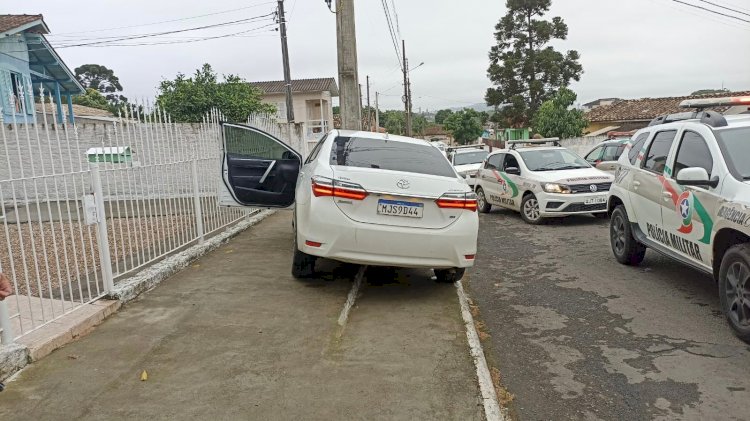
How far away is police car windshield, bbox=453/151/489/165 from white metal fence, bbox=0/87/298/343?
956 centimetres

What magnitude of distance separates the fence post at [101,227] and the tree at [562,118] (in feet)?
113

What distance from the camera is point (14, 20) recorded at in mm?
18797

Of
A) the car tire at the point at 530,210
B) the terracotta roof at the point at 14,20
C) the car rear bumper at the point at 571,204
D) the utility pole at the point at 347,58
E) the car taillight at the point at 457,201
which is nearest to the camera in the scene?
the car taillight at the point at 457,201

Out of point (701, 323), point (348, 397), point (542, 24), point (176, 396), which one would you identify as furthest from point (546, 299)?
point (542, 24)

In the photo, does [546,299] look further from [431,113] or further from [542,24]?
[431,113]

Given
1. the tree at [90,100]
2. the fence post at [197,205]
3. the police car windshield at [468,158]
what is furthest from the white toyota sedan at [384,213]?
the tree at [90,100]

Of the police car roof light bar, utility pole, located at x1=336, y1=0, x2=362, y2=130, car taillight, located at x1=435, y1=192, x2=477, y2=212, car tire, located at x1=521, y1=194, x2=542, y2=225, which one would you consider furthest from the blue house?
car taillight, located at x1=435, y1=192, x2=477, y2=212

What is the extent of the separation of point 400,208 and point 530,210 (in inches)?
246

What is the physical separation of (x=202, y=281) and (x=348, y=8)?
7.49 meters

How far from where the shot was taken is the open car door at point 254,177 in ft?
24.6

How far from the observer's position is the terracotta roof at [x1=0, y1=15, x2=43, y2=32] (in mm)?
17805

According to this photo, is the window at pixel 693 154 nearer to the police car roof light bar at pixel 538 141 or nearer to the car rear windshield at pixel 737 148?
the car rear windshield at pixel 737 148

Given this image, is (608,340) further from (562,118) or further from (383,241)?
(562,118)

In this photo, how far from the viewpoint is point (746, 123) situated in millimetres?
5215
